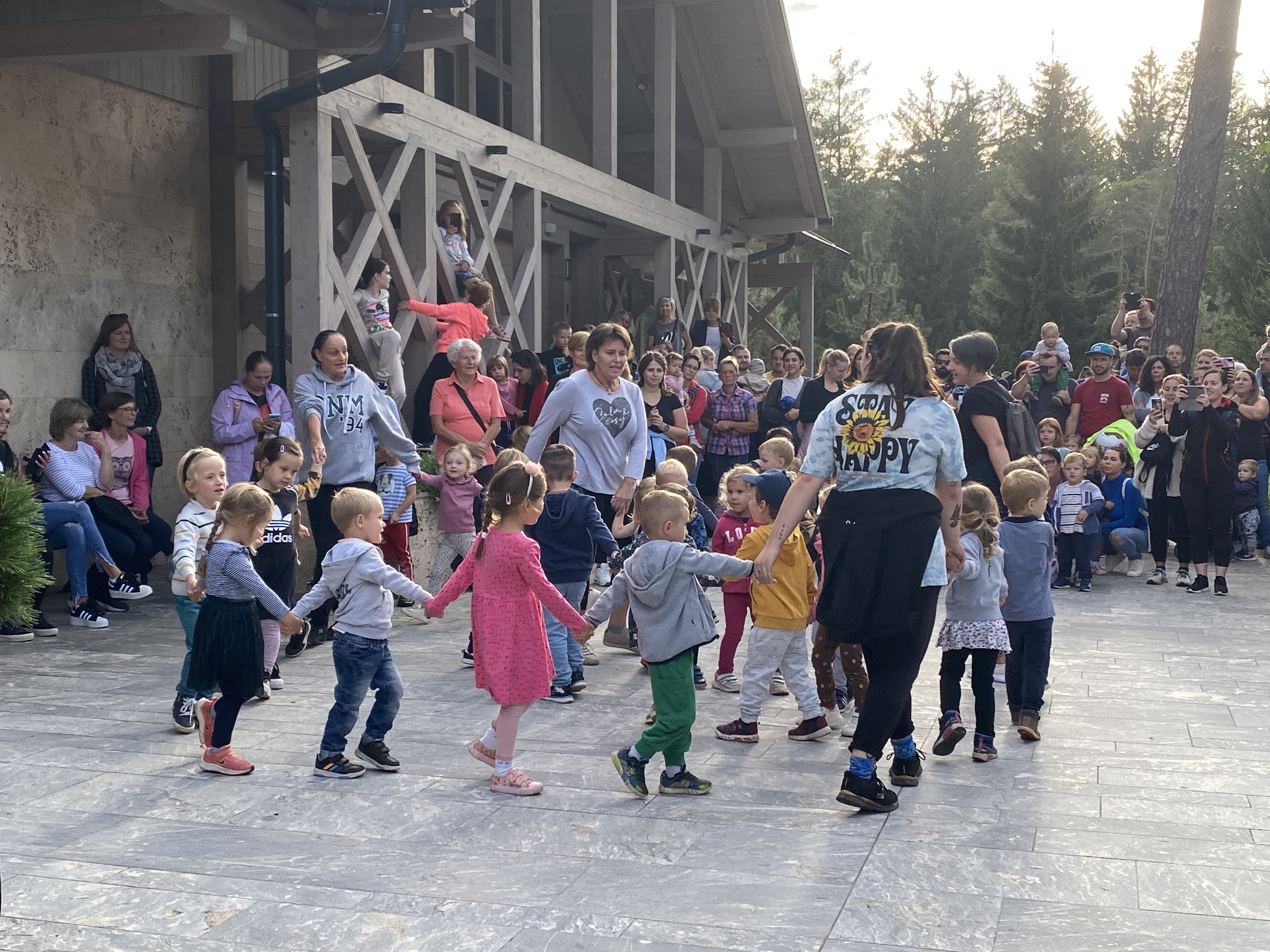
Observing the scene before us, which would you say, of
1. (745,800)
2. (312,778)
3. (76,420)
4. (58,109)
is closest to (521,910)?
(745,800)

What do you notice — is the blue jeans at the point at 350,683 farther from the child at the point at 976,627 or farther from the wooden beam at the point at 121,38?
the wooden beam at the point at 121,38

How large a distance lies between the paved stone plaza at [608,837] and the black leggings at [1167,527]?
15.5 ft

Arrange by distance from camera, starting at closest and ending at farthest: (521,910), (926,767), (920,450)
Answer: (521,910)
(920,450)
(926,767)

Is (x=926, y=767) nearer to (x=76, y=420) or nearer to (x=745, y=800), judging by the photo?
(x=745, y=800)

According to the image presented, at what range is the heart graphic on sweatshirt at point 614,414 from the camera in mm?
7219

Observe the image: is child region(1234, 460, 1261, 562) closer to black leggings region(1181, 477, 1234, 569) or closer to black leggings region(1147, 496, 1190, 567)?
black leggings region(1147, 496, 1190, 567)

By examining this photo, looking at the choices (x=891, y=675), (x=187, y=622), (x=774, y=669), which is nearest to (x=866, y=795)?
(x=891, y=675)

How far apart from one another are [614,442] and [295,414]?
2.06 meters

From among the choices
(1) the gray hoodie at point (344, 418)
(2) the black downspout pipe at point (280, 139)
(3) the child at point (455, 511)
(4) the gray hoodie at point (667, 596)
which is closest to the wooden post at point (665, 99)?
(2) the black downspout pipe at point (280, 139)

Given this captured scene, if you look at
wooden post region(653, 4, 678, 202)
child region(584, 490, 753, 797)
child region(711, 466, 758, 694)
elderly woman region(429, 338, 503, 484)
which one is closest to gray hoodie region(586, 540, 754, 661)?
child region(584, 490, 753, 797)

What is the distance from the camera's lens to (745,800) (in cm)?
491

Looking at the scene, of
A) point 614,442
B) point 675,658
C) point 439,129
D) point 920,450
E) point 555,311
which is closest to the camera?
point 920,450

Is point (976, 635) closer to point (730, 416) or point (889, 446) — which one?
point (889, 446)

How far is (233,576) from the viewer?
210 inches
